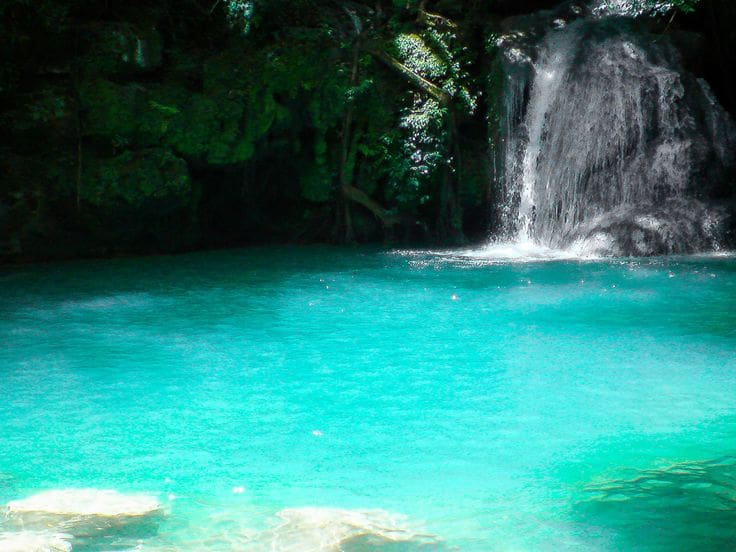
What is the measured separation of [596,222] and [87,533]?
32.9 feet

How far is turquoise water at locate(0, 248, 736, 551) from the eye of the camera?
3.76 metres

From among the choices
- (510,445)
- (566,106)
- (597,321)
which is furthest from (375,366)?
(566,106)

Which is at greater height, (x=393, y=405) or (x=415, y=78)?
(x=415, y=78)

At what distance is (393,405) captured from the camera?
17.6 ft

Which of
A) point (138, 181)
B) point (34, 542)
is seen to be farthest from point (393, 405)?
point (138, 181)

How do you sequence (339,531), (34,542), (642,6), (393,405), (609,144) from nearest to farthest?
(34,542) → (339,531) → (393,405) → (609,144) → (642,6)

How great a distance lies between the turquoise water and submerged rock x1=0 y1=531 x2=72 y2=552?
7cm

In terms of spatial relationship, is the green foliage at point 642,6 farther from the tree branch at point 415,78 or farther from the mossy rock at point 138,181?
the mossy rock at point 138,181

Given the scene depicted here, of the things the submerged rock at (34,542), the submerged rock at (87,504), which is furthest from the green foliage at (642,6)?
the submerged rock at (34,542)

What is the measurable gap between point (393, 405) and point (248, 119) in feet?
26.1

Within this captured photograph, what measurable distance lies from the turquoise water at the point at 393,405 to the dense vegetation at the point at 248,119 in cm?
248

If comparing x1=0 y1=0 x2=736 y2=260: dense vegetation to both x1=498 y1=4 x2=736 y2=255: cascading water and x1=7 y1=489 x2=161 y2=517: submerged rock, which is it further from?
x1=7 y1=489 x2=161 y2=517: submerged rock

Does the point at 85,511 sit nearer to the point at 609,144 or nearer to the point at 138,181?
the point at 138,181

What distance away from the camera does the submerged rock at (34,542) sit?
3.32 m
